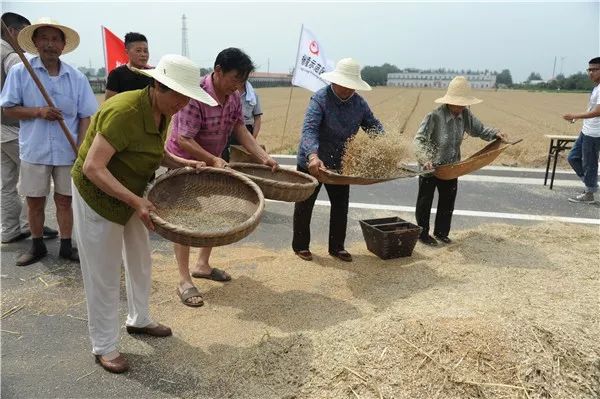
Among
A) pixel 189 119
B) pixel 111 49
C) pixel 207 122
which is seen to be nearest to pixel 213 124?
pixel 207 122

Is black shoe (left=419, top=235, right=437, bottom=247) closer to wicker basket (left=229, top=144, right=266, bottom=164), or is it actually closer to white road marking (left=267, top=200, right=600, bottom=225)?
white road marking (left=267, top=200, right=600, bottom=225)

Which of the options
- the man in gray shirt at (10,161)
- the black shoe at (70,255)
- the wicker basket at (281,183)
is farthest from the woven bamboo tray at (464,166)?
the man in gray shirt at (10,161)

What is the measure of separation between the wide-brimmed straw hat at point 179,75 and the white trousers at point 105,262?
0.79m

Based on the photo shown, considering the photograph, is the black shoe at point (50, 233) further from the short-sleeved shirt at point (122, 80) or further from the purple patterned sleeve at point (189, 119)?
the purple patterned sleeve at point (189, 119)

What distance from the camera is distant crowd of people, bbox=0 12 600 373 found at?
100 inches

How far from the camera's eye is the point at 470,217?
6.29 meters

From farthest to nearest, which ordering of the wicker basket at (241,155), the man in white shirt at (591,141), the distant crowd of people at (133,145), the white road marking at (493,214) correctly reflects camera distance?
the man in white shirt at (591,141)
the white road marking at (493,214)
the wicker basket at (241,155)
the distant crowd of people at (133,145)

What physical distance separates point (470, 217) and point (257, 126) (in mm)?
2965

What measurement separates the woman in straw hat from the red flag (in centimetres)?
436

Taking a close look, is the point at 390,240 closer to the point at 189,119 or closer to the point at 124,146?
the point at 189,119

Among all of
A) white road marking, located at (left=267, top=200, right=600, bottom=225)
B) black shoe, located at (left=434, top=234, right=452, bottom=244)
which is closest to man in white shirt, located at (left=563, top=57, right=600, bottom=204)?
white road marking, located at (left=267, top=200, right=600, bottom=225)

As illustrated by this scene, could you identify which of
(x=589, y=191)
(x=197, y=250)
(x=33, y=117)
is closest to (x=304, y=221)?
(x=197, y=250)

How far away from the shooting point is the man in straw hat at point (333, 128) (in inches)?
164

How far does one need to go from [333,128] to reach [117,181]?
2.27 metres
